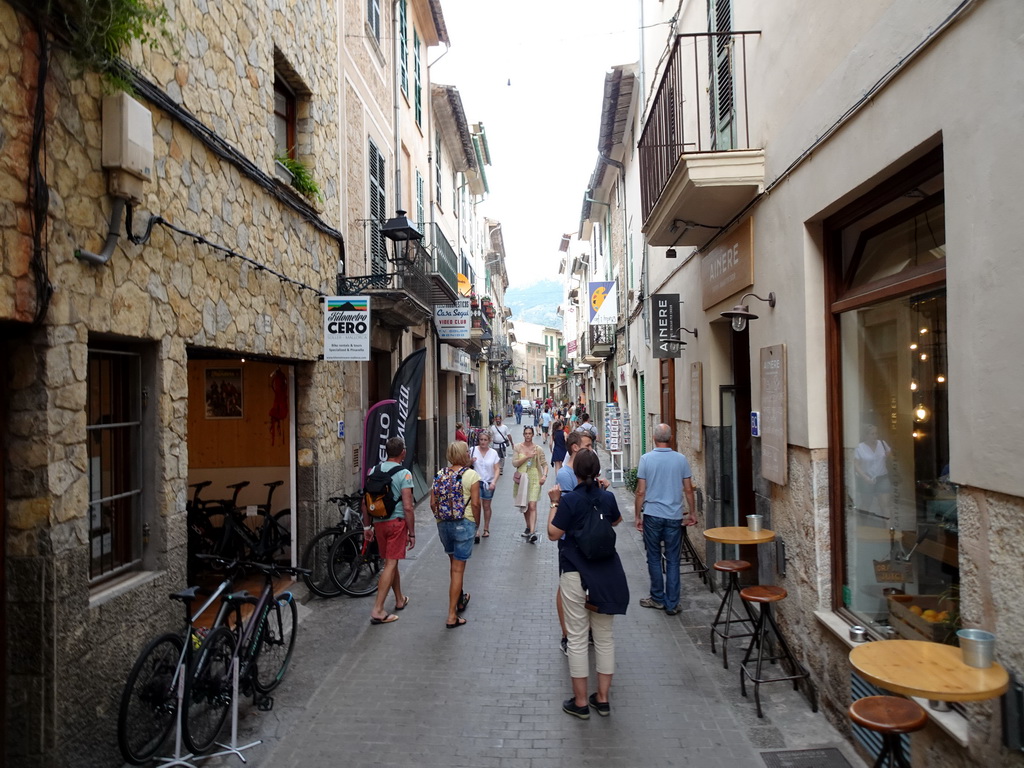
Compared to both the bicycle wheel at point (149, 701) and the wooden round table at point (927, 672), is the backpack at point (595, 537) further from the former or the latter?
the bicycle wheel at point (149, 701)

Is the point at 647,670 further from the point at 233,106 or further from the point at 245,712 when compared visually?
the point at 233,106

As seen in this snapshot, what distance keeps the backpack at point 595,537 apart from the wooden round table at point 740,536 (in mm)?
1127

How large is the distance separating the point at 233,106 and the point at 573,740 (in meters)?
5.82

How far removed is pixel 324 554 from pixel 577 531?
436 centimetres

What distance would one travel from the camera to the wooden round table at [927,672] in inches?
109

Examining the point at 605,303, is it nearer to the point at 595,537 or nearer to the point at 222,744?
the point at 595,537

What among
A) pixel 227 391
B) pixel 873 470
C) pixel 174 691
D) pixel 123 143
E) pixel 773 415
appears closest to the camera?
pixel 123 143

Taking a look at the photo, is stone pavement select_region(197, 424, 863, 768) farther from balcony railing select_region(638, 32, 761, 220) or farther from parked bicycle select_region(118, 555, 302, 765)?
balcony railing select_region(638, 32, 761, 220)

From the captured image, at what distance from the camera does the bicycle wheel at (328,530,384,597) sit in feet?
26.3

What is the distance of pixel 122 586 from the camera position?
443 centimetres

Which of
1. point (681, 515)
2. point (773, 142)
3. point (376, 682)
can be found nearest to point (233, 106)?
point (773, 142)

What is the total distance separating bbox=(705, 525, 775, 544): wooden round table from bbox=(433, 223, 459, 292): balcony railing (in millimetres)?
8884

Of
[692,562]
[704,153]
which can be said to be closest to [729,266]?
[704,153]

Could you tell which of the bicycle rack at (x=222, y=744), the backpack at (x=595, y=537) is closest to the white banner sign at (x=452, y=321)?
the backpack at (x=595, y=537)
